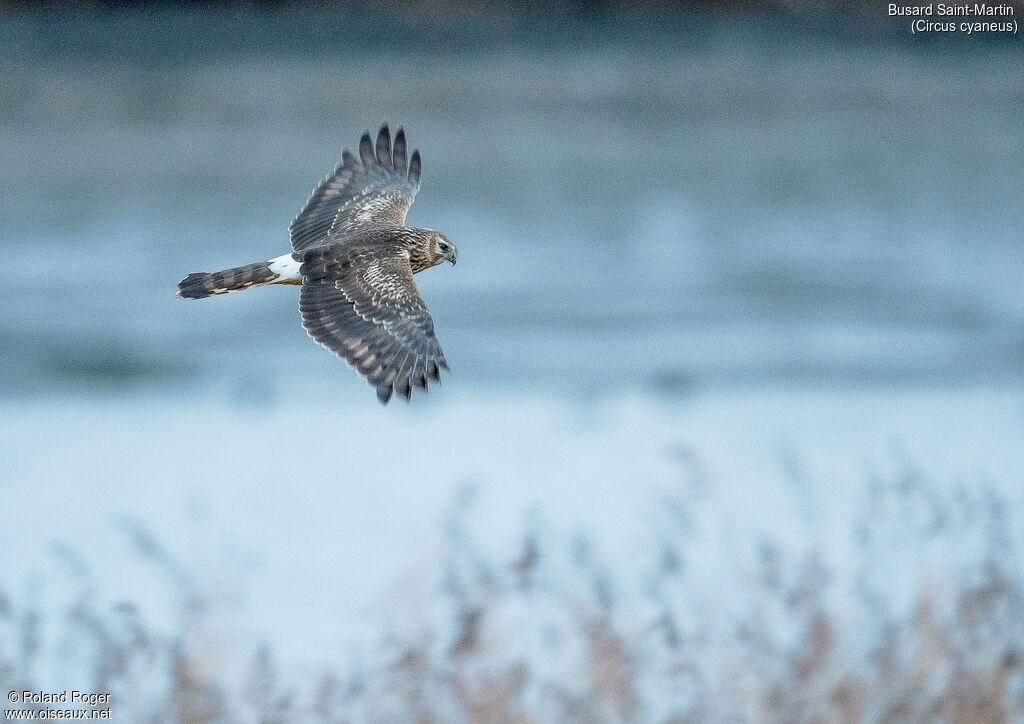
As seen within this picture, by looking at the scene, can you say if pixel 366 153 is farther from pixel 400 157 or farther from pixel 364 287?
pixel 364 287

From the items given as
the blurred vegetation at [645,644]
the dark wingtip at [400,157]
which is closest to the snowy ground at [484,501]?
the blurred vegetation at [645,644]

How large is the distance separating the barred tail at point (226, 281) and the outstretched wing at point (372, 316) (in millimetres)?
170

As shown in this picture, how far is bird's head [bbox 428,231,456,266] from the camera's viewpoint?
6945 millimetres

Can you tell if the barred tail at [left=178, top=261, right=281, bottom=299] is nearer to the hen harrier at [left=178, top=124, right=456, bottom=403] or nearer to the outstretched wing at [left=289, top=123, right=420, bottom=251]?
the hen harrier at [left=178, top=124, right=456, bottom=403]

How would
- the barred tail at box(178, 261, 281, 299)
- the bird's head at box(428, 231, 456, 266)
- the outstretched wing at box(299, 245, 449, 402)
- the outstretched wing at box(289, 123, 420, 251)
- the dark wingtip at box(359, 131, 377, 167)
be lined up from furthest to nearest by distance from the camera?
the dark wingtip at box(359, 131, 377, 167) < the outstretched wing at box(289, 123, 420, 251) < the bird's head at box(428, 231, 456, 266) < the barred tail at box(178, 261, 281, 299) < the outstretched wing at box(299, 245, 449, 402)

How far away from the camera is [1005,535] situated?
6.38m

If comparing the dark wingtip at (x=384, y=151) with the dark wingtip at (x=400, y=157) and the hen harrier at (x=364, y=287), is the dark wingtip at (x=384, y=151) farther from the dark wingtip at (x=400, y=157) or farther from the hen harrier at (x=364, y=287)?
the hen harrier at (x=364, y=287)

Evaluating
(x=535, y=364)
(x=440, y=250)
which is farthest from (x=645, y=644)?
(x=535, y=364)

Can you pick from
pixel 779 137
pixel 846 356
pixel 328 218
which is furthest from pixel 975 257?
pixel 328 218

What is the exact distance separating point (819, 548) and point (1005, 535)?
27.3 inches

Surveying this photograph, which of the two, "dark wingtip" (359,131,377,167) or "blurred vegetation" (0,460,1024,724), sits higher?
"dark wingtip" (359,131,377,167)

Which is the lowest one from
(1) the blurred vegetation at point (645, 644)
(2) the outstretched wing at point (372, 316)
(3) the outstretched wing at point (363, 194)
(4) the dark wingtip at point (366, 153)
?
(1) the blurred vegetation at point (645, 644)

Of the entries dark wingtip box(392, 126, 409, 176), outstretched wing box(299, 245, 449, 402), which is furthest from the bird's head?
dark wingtip box(392, 126, 409, 176)

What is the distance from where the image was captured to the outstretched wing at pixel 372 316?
6191 mm
